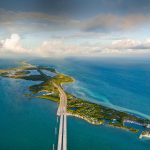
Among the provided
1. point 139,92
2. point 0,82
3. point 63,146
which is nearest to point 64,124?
point 63,146

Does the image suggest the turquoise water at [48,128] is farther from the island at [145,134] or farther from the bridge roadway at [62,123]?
the island at [145,134]

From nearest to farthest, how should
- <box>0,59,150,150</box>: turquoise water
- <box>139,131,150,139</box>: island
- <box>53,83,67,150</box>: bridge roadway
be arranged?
<box>53,83,67,150</box>: bridge roadway
<box>0,59,150,150</box>: turquoise water
<box>139,131,150,139</box>: island

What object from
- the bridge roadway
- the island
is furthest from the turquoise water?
→ the island

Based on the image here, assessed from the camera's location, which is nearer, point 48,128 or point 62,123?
point 48,128

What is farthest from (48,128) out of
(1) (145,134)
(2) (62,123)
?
(1) (145,134)

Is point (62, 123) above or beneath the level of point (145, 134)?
above

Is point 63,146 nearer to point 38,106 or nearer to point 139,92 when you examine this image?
point 38,106

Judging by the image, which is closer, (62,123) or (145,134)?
(145,134)

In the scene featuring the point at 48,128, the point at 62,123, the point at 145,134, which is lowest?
the point at 145,134

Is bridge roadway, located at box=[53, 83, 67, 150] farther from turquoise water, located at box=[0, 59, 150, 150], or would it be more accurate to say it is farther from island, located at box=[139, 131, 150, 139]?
island, located at box=[139, 131, 150, 139]

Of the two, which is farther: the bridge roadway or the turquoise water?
the turquoise water

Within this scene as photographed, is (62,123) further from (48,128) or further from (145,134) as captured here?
(145,134)
